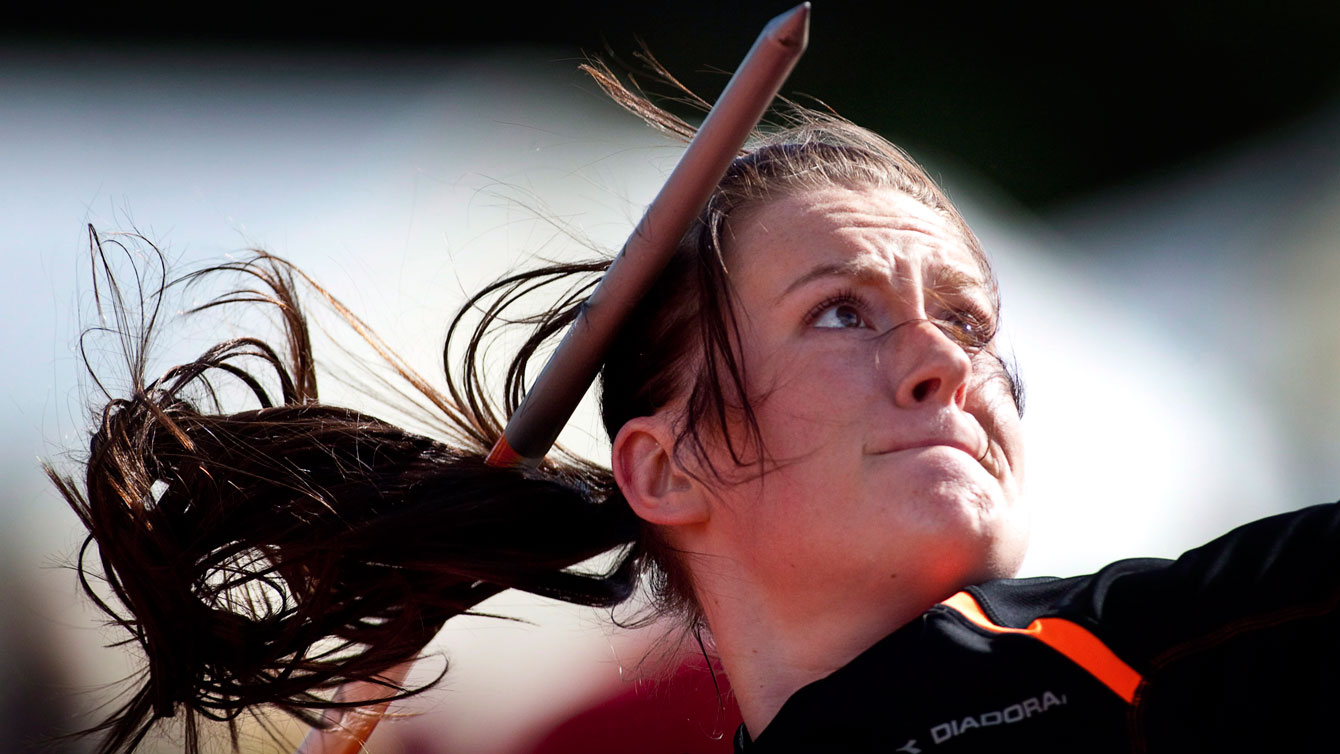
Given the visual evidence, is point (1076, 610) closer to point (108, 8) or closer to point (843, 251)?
point (843, 251)

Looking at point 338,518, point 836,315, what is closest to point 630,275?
point 836,315

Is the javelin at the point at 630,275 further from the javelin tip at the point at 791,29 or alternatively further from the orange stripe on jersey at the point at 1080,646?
the orange stripe on jersey at the point at 1080,646

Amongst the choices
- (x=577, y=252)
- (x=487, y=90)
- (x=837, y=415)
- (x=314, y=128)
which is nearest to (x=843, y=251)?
(x=837, y=415)

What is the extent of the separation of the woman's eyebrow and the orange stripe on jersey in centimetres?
31

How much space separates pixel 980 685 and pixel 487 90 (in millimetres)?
Answer: 2303

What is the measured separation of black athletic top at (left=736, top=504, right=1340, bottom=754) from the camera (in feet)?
2.70

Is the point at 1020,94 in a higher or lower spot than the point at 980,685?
higher

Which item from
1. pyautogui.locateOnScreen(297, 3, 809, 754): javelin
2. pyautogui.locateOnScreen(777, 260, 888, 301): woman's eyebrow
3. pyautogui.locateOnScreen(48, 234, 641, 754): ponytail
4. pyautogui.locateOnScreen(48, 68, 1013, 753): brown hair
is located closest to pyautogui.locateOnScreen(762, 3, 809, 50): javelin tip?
pyautogui.locateOnScreen(297, 3, 809, 754): javelin

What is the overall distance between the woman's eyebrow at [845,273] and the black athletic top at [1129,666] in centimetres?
29

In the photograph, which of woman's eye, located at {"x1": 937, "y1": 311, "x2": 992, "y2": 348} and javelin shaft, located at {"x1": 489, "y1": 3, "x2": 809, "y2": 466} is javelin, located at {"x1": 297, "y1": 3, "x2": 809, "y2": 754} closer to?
javelin shaft, located at {"x1": 489, "y1": 3, "x2": 809, "y2": 466}

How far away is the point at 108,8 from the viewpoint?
257cm

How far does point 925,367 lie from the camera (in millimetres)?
1027

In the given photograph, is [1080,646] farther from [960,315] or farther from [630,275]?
[630,275]

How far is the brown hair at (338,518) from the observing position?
4.15 ft
